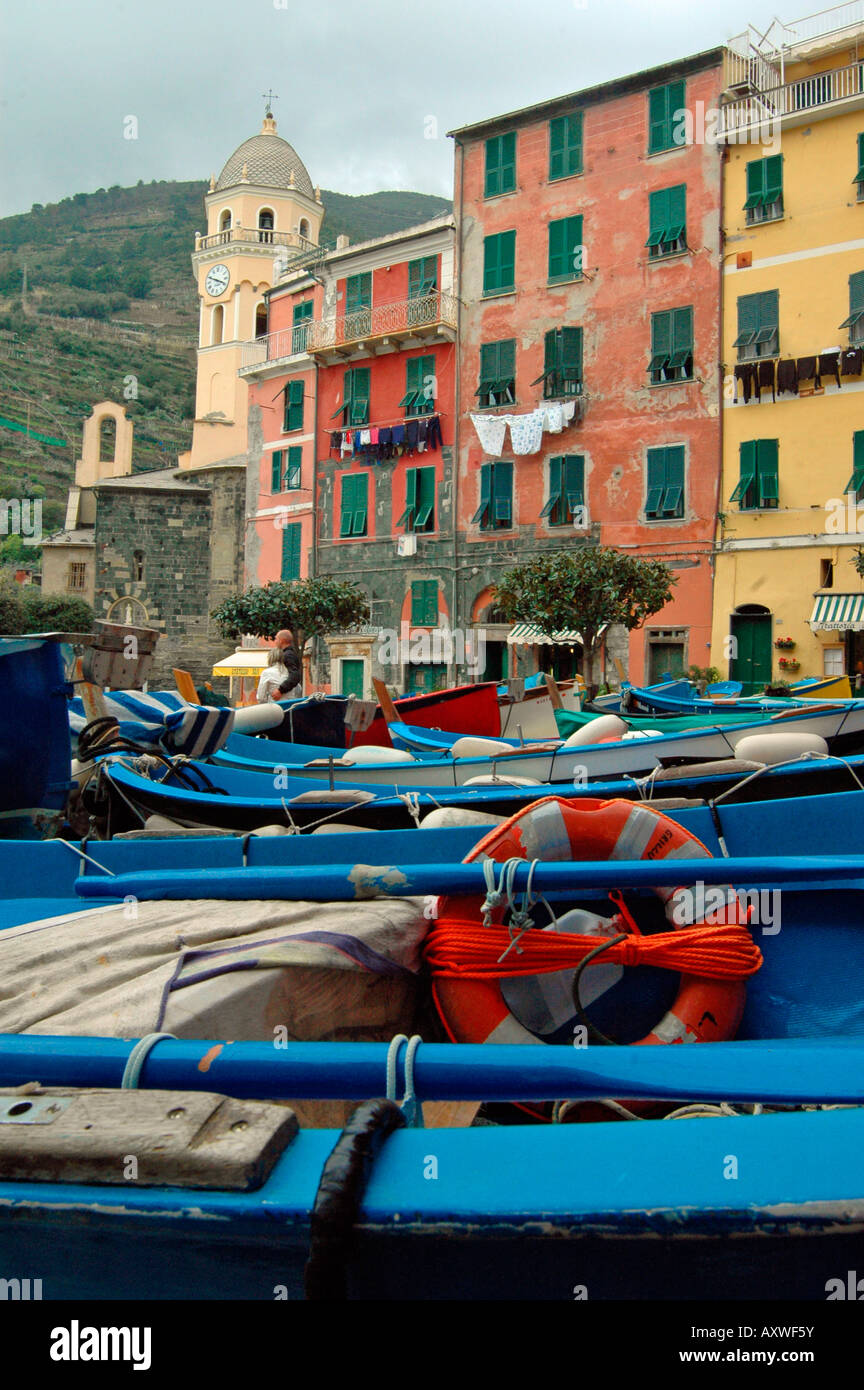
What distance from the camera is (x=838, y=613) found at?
68.9ft

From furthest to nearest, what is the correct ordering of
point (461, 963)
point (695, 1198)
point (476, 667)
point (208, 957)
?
point (476, 667), point (461, 963), point (208, 957), point (695, 1198)

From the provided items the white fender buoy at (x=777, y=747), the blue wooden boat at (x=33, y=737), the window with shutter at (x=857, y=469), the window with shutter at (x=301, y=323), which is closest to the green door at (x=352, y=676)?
the window with shutter at (x=301, y=323)

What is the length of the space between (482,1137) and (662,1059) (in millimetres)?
476

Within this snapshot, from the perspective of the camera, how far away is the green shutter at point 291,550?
31.8m

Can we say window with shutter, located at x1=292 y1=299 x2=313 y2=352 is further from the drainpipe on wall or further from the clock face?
the clock face

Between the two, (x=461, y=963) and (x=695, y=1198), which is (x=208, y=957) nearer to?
(x=461, y=963)

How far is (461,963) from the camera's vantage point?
2.70 meters

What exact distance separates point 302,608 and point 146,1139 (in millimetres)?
26383

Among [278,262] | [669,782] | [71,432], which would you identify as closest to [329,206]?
[71,432]

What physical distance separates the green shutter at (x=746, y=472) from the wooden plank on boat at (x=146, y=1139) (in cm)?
2305

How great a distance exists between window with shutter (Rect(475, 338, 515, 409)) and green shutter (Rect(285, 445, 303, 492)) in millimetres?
7152

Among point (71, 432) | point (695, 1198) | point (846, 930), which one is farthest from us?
point (71, 432)

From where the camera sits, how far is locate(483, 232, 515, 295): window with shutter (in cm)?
2730

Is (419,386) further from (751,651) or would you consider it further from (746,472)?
(751,651)
